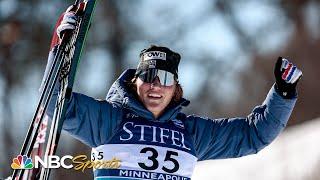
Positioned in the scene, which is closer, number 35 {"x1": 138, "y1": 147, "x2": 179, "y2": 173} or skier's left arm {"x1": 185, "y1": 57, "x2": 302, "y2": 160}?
number 35 {"x1": 138, "y1": 147, "x2": 179, "y2": 173}

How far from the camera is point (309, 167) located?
6.11 metres

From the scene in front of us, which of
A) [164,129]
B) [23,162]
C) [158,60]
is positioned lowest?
[23,162]

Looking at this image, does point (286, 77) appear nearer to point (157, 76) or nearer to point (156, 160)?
point (157, 76)

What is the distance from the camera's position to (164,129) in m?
3.97

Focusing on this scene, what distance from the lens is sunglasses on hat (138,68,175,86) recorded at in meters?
3.97

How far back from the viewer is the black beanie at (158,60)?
4027 millimetres

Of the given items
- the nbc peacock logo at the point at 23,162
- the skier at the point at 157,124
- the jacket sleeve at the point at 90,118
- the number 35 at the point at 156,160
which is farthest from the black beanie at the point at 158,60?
the nbc peacock logo at the point at 23,162

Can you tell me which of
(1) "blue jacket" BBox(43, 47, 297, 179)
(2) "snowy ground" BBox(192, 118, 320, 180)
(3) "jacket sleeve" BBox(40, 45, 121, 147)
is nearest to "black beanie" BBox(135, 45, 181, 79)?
(1) "blue jacket" BBox(43, 47, 297, 179)

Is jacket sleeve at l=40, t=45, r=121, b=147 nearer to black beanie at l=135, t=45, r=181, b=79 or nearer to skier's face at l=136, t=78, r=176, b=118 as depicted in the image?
skier's face at l=136, t=78, r=176, b=118

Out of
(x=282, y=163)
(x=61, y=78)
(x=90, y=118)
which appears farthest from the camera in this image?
(x=282, y=163)

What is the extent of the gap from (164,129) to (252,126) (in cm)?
43

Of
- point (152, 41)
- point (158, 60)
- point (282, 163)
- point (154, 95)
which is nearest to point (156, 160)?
point (154, 95)

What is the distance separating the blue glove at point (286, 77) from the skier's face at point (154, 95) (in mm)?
481

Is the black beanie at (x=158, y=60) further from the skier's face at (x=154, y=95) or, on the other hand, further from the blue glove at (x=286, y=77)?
the blue glove at (x=286, y=77)
